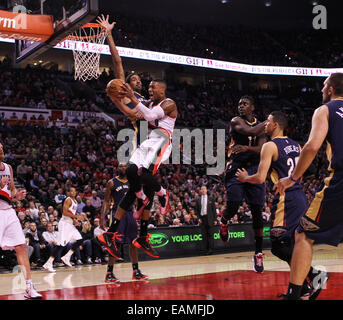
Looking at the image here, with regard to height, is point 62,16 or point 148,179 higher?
point 62,16

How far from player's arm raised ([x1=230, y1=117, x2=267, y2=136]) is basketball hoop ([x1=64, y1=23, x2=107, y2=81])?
361 centimetres

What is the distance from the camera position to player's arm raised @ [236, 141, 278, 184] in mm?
5223

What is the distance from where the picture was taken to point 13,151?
16609 millimetres

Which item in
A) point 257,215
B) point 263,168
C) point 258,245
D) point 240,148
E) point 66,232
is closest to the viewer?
point 263,168

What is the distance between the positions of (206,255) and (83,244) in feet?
12.1

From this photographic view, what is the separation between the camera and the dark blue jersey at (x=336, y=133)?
3.92 metres

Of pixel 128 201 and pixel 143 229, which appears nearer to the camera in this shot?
pixel 128 201

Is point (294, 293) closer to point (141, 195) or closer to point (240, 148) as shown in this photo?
point (141, 195)

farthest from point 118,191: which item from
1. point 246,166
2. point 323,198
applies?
point 323,198

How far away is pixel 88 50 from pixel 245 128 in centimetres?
523

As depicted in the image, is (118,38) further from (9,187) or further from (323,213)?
(323,213)

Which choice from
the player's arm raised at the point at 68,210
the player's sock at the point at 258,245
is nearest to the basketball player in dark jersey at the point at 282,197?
the player's sock at the point at 258,245

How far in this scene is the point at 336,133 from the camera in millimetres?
3932

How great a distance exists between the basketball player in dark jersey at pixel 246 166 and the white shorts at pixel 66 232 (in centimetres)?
469
